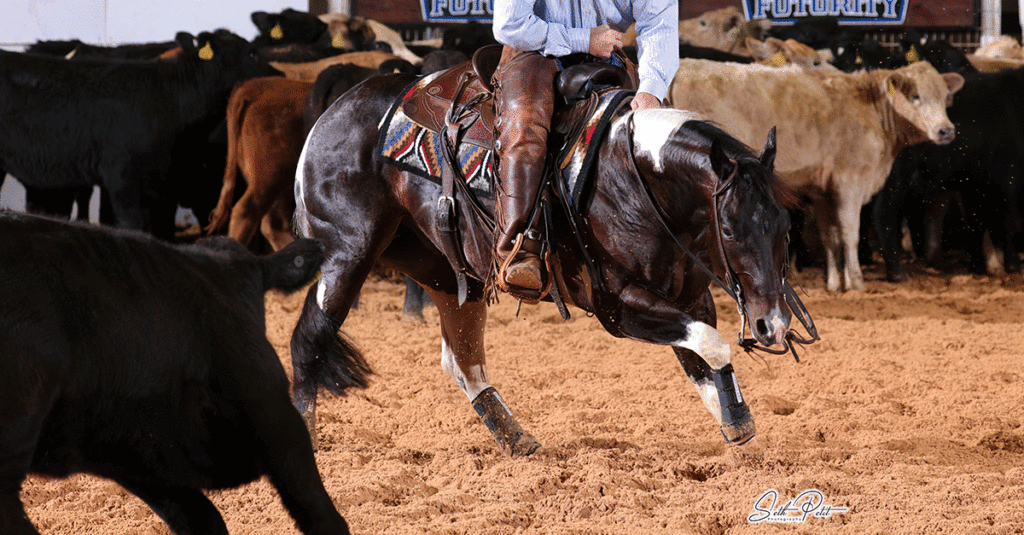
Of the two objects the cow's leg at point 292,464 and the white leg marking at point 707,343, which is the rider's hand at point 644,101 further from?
the cow's leg at point 292,464

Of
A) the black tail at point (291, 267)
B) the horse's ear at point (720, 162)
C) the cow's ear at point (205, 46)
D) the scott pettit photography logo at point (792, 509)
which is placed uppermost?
the cow's ear at point (205, 46)

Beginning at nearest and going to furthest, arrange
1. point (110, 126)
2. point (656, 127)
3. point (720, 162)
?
point (720, 162) → point (656, 127) → point (110, 126)

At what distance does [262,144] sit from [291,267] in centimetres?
512

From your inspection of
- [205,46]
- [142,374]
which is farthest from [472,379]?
[205,46]

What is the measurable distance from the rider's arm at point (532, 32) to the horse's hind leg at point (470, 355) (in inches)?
46.2

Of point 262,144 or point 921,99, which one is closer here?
point 262,144

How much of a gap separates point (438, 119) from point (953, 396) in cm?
267

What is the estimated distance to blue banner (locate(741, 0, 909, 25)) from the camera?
13.6m

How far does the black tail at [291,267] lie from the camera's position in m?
2.24

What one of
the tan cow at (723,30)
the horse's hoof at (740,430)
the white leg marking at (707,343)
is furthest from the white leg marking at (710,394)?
the tan cow at (723,30)

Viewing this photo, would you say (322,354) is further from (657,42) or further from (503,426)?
(657,42)

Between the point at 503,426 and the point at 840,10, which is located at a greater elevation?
the point at 840,10

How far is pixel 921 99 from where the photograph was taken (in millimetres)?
7867

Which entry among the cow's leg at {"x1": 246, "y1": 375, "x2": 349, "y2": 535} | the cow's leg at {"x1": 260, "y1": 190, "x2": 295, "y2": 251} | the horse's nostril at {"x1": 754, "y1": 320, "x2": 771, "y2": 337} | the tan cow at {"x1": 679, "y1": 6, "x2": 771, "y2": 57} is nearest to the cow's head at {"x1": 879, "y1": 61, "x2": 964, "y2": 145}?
the tan cow at {"x1": 679, "y1": 6, "x2": 771, "y2": 57}
